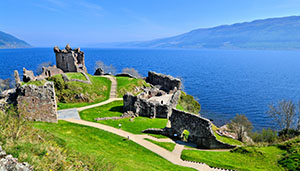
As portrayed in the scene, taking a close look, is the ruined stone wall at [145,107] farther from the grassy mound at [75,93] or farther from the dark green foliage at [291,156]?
the dark green foliage at [291,156]

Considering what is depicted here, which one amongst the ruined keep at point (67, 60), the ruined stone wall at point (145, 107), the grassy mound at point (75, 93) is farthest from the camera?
the ruined keep at point (67, 60)

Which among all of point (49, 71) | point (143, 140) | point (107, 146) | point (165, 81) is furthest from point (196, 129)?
point (49, 71)

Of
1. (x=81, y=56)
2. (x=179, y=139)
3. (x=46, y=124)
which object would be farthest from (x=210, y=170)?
(x=81, y=56)

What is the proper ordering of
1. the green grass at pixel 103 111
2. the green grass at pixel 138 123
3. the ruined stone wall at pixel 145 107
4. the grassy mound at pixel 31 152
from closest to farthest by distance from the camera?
the grassy mound at pixel 31 152, the green grass at pixel 138 123, the green grass at pixel 103 111, the ruined stone wall at pixel 145 107

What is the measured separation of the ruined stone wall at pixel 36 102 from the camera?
81.8 ft

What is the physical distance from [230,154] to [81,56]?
166 ft

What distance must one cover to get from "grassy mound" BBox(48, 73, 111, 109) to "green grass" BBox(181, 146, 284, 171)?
2548cm

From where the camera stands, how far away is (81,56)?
5812 cm

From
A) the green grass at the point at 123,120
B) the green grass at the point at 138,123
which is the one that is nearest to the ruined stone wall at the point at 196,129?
the green grass at the point at 123,120

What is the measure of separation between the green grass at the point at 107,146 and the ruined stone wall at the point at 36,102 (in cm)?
177

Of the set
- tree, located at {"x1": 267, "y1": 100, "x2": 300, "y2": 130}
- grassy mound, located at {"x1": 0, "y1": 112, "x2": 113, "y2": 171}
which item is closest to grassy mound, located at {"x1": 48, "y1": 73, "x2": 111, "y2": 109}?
grassy mound, located at {"x1": 0, "y1": 112, "x2": 113, "y2": 171}

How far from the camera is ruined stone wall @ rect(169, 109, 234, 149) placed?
25.1 m

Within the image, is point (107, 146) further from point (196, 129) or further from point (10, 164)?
point (10, 164)

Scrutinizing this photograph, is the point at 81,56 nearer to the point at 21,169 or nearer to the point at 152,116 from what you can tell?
the point at 152,116
